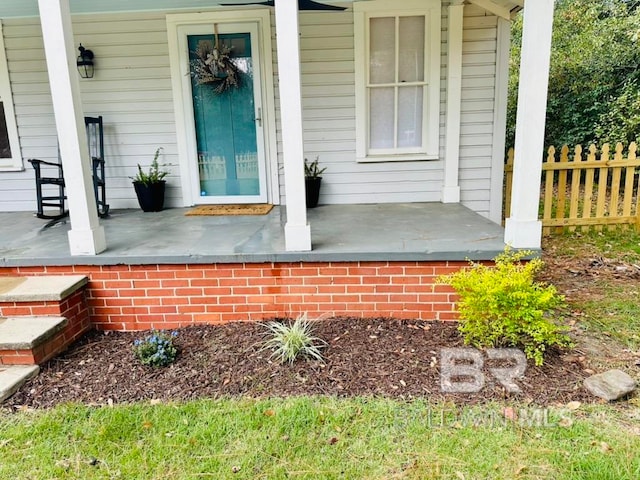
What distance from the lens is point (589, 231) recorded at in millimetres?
5273

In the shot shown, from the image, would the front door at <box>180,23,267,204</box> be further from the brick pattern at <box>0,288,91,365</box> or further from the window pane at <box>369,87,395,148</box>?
the brick pattern at <box>0,288,91,365</box>

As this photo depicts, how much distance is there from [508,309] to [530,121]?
3.84ft

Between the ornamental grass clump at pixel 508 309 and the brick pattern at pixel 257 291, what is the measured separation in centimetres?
35

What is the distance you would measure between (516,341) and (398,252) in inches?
33.5

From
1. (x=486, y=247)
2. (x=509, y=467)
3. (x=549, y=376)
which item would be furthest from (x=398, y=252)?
(x=509, y=467)

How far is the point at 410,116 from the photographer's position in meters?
4.66

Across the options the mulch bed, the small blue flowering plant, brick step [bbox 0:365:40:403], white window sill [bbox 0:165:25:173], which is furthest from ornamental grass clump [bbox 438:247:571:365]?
white window sill [bbox 0:165:25:173]

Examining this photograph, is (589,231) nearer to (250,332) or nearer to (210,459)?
(250,332)

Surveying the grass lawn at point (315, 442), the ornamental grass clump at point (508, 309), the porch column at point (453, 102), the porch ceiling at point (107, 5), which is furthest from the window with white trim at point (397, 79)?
the grass lawn at point (315, 442)

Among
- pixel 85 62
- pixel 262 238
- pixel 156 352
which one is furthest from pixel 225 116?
pixel 156 352

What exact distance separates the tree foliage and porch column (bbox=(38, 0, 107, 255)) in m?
7.45

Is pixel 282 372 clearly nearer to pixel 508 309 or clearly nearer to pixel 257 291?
pixel 257 291

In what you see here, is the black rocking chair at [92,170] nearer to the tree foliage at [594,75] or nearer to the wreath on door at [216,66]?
the wreath on door at [216,66]

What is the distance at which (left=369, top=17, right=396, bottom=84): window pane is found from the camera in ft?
14.6
